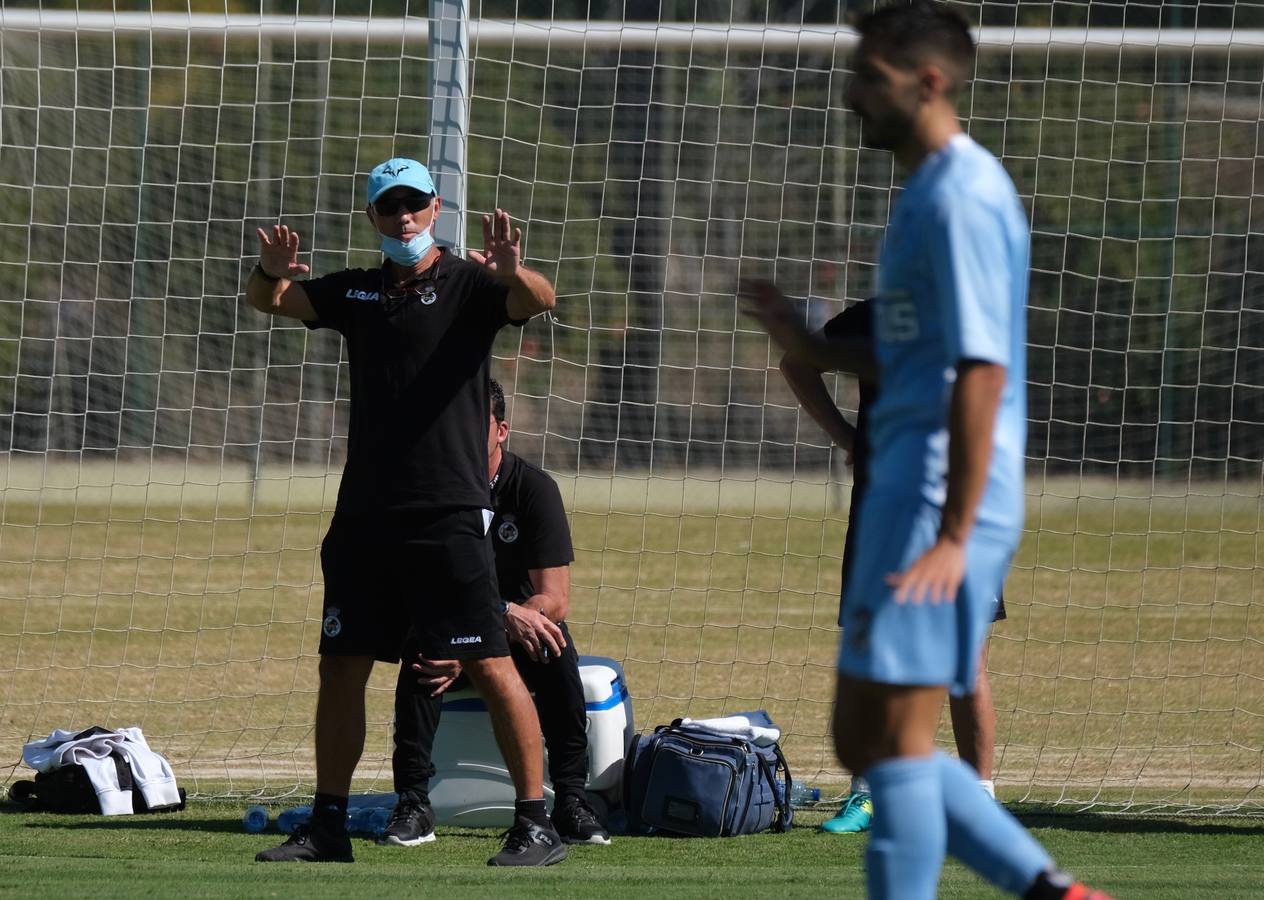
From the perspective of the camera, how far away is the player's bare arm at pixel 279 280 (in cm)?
492

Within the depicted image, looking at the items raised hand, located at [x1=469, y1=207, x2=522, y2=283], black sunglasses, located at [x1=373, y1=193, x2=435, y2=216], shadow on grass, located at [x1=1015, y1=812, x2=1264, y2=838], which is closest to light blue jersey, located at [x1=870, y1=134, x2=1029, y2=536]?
raised hand, located at [x1=469, y1=207, x2=522, y2=283]

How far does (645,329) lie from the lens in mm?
9938

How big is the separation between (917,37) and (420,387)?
94.4 inches

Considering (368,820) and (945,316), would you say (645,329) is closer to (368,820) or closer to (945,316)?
(368,820)

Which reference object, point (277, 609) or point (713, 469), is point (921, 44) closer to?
point (713, 469)

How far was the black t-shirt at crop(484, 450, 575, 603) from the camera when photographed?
574cm

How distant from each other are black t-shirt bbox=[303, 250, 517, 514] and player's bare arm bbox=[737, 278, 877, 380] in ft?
5.82

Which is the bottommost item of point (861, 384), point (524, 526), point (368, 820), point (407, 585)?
point (368, 820)

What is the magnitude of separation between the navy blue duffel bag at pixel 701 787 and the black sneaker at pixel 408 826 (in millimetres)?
718

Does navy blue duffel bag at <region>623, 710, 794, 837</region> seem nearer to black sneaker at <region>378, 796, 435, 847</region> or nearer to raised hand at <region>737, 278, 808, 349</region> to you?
black sneaker at <region>378, 796, 435, 847</region>

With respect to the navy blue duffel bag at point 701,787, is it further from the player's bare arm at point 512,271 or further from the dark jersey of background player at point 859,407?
the player's bare arm at point 512,271

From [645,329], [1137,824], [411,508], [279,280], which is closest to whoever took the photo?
[411,508]

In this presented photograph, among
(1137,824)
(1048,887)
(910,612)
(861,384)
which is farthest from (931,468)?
(1137,824)

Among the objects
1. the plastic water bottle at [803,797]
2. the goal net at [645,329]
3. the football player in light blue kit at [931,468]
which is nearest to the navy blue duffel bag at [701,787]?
the plastic water bottle at [803,797]
